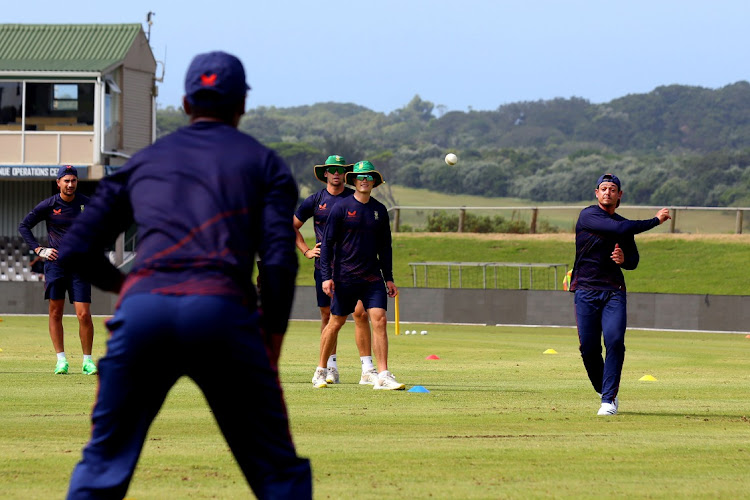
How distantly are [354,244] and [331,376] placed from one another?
1.60 m

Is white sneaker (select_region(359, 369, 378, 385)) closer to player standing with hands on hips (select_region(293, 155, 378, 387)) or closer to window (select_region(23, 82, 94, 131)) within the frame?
player standing with hands on hips (select_region(293, 155, 378, 387))

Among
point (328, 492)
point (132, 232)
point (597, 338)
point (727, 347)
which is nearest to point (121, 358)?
point (328, 492)

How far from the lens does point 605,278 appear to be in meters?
10.7

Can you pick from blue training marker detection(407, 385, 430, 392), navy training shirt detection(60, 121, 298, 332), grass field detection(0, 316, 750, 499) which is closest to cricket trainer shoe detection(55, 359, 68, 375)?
grass field detection(0, 316, 750, 499)

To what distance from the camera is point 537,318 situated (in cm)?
3041

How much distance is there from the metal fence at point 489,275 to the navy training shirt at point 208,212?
1336 inches

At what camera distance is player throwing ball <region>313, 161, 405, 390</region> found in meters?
12.5

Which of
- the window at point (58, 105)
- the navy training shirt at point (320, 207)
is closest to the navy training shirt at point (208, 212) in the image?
the navy training shirt at point (320, 207)

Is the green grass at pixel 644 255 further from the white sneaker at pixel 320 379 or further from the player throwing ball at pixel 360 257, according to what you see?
the player throwing ball at pixel 360 257

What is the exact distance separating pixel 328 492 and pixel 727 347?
1699cm

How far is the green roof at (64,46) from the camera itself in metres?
46.4

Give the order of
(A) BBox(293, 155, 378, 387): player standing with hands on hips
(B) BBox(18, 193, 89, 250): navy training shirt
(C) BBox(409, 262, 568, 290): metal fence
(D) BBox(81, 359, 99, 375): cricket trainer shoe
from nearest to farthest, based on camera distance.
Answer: (A) BBox(293, 155, 378, 387): player standing with hands on hips
(B) BBox(18, 193, 89, 250): navy training shirt
(D) BBox(81, 359, 99, 375): cricket trainer shoe
(C) BBox(409, 262, 568, 290): metal fence

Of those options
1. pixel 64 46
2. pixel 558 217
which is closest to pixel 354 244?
pixel 64 46

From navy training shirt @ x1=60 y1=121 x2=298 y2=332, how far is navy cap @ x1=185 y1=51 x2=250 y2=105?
0.12 metres
